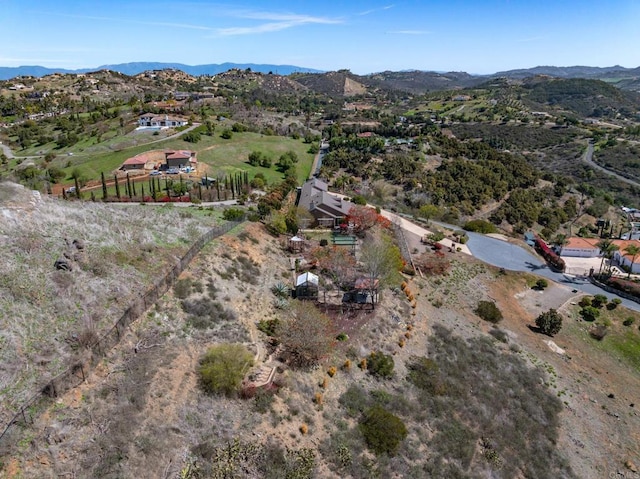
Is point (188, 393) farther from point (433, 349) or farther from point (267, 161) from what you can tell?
point (267, 161)

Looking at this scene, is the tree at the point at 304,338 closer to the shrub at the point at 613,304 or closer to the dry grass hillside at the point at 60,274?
the dry grass hillside at the point at 60,274

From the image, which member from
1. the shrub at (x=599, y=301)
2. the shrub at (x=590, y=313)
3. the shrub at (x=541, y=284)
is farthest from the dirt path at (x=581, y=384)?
the shrub at (x=599, y=301)

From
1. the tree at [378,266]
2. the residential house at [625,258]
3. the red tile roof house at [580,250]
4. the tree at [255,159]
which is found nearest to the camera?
the tree at [378,266]

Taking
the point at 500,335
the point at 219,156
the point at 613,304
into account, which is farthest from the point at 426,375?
the point at 219,156

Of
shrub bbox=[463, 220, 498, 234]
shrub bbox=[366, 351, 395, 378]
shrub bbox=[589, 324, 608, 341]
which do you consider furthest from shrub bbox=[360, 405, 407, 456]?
shrub bbox=[463, 220, 498, 234]

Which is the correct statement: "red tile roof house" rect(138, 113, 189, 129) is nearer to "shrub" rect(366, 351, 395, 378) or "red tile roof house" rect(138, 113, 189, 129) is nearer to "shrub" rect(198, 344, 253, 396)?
"shrub" rect(366, 351, 395, 378)

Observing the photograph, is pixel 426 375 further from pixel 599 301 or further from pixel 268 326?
pixel 599 301

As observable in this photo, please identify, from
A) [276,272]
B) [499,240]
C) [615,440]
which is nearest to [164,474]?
[276,272]
